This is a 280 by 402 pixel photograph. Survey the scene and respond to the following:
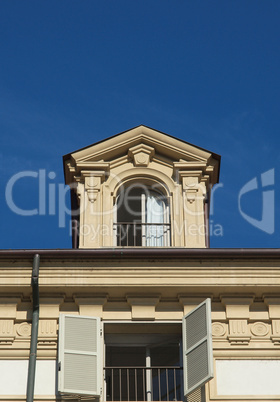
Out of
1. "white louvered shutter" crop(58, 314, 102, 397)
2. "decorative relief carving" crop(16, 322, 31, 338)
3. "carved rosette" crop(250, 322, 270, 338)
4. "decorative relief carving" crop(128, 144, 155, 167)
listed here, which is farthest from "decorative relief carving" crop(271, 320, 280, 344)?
"decorative relief carving" crop(128, 144, 155, 167)

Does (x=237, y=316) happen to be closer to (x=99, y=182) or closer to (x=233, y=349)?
(x=233, y=349)

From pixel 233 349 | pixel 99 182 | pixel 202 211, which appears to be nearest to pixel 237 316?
pixel 233 349

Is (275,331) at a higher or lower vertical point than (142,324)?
lower

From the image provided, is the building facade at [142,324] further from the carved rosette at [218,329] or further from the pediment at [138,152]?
the pediment at [138,152]

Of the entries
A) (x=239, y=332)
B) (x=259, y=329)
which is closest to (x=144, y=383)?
(x=239, y=332)

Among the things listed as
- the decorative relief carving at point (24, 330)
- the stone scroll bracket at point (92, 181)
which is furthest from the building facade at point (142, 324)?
the stone scroll bracket at point (92, 181)

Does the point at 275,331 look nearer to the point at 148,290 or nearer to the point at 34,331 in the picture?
the point at 148,290

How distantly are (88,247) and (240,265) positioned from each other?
2984 mm

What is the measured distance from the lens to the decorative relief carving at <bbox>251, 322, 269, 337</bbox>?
634 inches

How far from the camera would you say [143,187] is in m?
19.1

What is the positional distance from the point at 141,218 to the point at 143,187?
27.4 inches


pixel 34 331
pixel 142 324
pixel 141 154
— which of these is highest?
pixel 141 154

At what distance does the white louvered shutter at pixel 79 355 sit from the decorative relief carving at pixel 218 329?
1932 mm

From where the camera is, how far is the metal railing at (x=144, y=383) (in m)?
15.8
